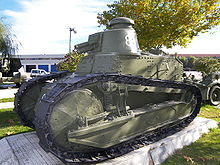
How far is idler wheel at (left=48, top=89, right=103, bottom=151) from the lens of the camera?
361 centimetres

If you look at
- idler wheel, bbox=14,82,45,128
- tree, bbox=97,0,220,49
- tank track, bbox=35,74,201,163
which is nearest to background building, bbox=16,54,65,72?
tree, bbox=97,0,220,49

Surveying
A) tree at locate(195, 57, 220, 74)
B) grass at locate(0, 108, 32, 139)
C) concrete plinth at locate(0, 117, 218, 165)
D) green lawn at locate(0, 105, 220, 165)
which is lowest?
grass at locate(0, 108, 32, 139)

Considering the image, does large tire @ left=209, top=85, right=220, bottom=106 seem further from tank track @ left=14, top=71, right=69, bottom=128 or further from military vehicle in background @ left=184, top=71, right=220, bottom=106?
tank track @ left=14, top=71, right=69, bottom=128

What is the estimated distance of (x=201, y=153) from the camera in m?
Answer: 5.16

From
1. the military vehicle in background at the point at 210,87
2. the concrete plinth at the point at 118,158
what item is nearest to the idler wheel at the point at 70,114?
the concrete plinth at the point at 118,158

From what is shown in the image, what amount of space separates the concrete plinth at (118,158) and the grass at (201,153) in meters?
0.15

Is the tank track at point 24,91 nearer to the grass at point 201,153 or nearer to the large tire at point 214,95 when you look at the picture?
the grass at point 201,153

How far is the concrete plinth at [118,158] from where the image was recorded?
167 inches

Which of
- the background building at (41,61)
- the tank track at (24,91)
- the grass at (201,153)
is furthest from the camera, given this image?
the background building at (41,61)

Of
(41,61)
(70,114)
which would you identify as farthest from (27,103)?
(41,61)

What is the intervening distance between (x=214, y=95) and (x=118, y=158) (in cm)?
939

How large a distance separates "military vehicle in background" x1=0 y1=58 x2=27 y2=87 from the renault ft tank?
1467cm

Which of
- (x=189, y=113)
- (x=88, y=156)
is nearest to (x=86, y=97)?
(x=88, y=156)

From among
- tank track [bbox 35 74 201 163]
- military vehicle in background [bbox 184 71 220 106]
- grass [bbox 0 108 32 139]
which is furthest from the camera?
military vehicle in background [bbox 184 71 220 106]
